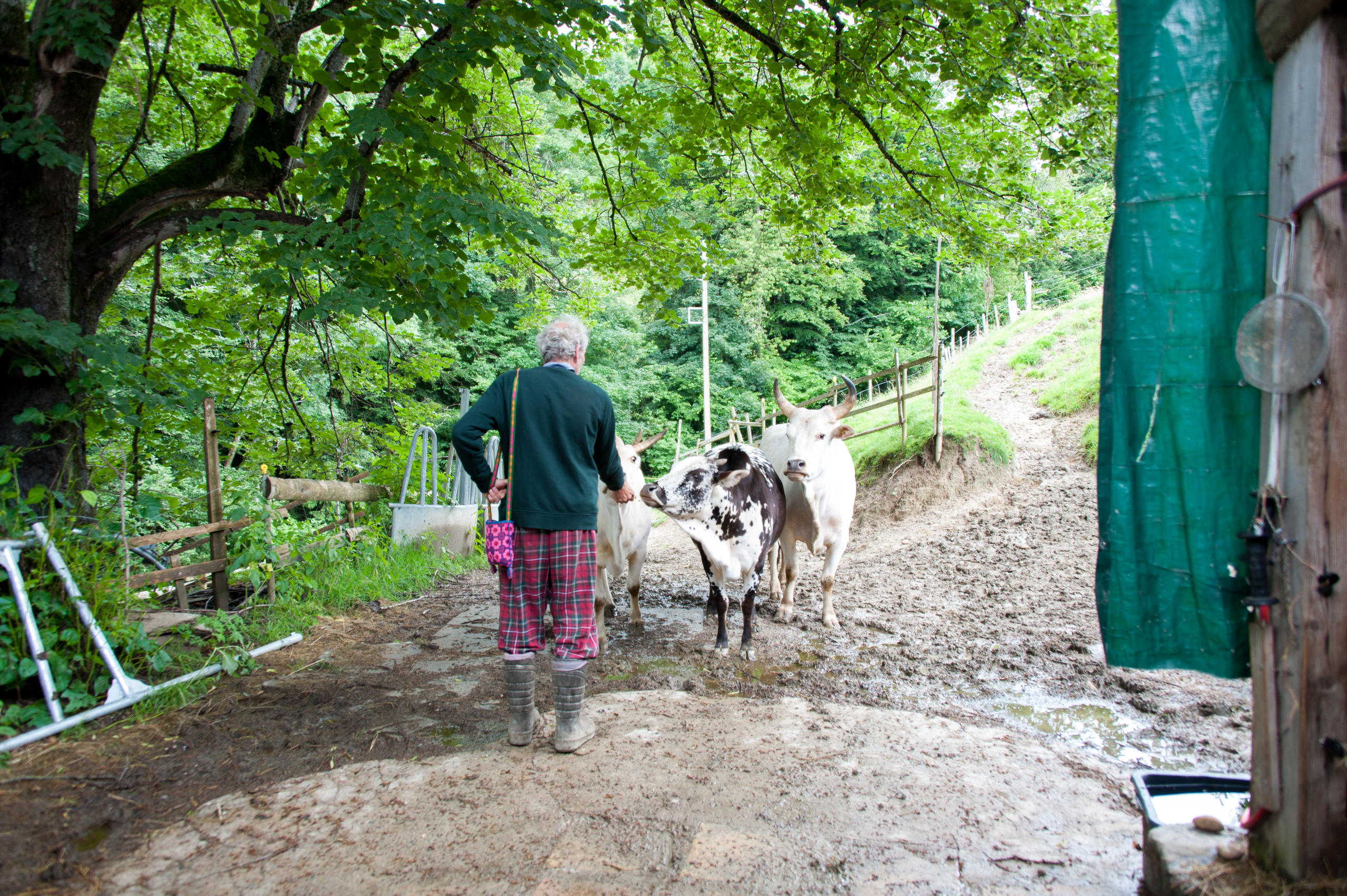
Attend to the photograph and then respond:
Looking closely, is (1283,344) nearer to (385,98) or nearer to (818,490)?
(385,98)

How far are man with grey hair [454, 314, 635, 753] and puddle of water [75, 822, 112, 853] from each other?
1.47 meters

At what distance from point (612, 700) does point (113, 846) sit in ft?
7.20

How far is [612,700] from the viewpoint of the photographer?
160 inches

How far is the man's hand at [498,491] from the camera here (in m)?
3.42

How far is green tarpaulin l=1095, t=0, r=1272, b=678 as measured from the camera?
1957 millimetres

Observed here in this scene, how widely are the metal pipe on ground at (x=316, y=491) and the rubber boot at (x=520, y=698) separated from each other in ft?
9.84

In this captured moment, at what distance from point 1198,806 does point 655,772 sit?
1885 mm

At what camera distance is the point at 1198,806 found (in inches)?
90.2

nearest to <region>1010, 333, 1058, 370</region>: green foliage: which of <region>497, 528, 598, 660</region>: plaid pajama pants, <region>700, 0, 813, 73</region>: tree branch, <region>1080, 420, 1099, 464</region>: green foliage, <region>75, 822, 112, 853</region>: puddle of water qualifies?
<region>1080, 420, 1099, 464</region>: green foliage

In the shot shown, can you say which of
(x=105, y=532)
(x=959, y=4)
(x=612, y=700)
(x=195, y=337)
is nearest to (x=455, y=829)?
(x=612, y=700)

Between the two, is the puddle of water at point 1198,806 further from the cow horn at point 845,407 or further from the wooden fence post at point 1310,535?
the cow horn at point 845,407

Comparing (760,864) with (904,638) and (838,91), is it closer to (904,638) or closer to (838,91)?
(904,638)

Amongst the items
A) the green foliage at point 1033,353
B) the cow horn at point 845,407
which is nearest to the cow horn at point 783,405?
the cow horn at point 845,407

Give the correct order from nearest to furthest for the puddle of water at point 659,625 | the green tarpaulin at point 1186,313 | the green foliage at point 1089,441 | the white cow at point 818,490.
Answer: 1. the green tarpaulin at point 1186,313
2. the puddle of water at point 659,625
3. the white cow at point 818,490
4. the green foliage at point 1089,441
